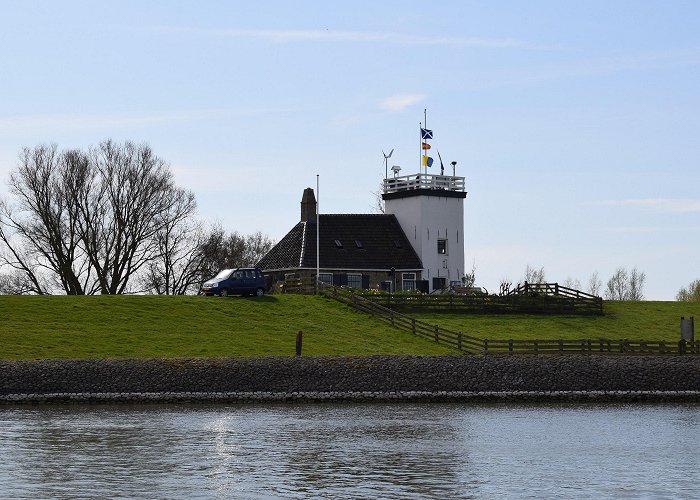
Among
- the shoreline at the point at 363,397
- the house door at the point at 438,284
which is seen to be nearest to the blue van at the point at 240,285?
the house door at the point at 438,284

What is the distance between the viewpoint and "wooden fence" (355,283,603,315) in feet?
220

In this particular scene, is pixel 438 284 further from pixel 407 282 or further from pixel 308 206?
pixel 308 206

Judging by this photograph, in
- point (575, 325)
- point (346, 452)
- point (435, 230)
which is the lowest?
point (346, 452)

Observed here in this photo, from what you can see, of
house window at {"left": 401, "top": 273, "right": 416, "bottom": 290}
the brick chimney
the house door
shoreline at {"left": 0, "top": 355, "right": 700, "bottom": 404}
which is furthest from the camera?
the brick chimney

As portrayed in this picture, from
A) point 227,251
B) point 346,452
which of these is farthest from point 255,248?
point 346,452

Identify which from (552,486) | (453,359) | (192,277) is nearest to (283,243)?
(192,277)

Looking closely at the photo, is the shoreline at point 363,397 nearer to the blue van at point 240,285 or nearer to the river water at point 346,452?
the river water at point 346,452

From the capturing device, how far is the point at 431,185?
3189 inches

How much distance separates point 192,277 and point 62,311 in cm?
2636

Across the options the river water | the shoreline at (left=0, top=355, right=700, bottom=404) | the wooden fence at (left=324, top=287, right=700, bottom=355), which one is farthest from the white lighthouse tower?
the river water

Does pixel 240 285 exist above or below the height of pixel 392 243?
below

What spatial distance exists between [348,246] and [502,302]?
44.8 feet

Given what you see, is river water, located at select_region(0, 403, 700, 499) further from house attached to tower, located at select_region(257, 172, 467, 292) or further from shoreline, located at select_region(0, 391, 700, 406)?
house attached to tower, located at select_region(257, 172, 467, 292)

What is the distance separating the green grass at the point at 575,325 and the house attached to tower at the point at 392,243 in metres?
11.7
